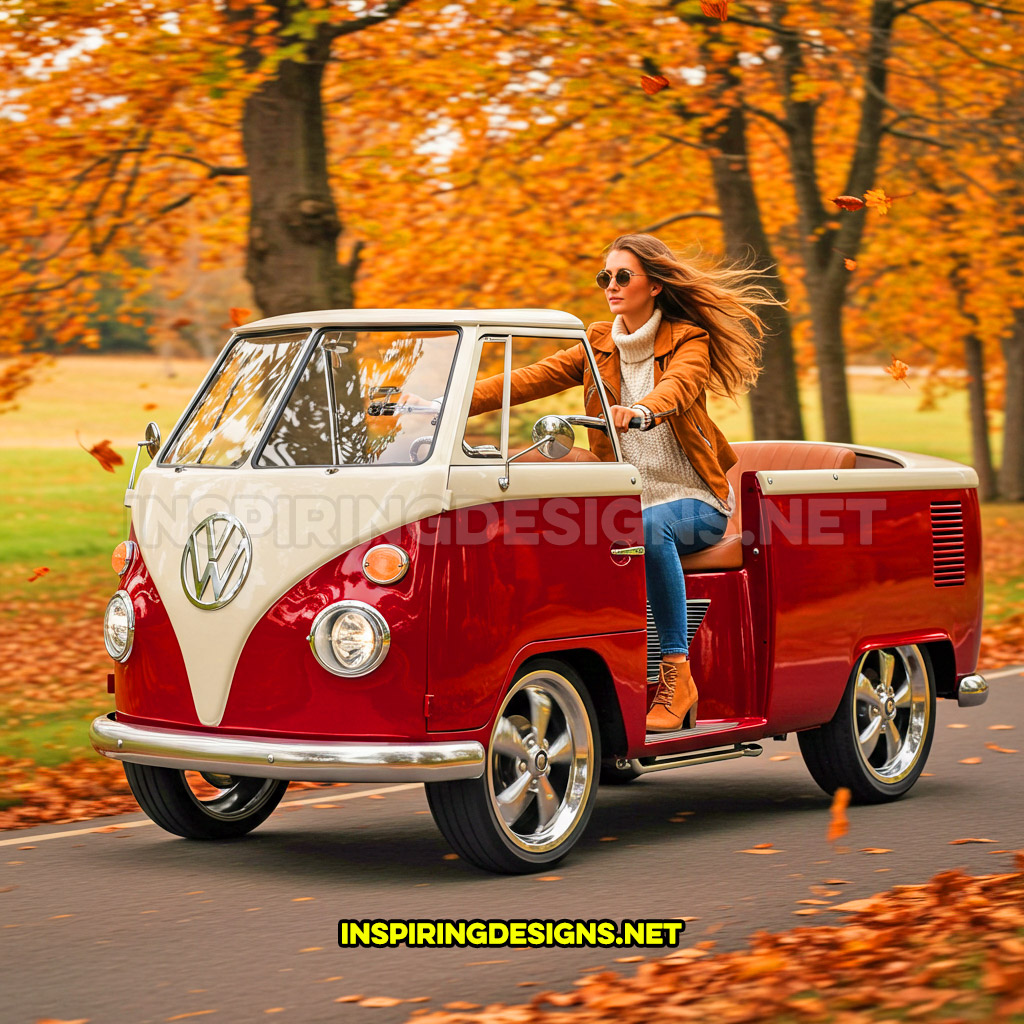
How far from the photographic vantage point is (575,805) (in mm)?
6918

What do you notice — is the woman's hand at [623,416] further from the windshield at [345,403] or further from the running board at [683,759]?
the running board at [683,759]

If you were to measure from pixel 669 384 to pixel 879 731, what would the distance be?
2.44 meters

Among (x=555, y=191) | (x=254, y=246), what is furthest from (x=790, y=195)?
(x=254, y=246)

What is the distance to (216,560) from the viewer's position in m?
6.61

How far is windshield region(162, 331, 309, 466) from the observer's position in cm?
700

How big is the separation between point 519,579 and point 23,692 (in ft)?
23.8

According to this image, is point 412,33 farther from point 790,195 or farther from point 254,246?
point 790,195

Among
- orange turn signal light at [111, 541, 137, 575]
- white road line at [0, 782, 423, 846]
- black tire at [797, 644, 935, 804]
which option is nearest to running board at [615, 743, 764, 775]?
black tire at [797, 644, 935, 804]

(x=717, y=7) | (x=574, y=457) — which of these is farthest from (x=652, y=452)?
(x=717, y=7)

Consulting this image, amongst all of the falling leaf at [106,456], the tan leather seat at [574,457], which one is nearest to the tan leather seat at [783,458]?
the tan leather seat at [574,457]

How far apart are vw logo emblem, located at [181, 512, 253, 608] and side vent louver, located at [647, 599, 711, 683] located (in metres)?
2.00

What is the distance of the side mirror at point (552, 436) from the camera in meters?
6.41

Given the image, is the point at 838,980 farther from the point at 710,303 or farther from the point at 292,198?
the point at 292,198

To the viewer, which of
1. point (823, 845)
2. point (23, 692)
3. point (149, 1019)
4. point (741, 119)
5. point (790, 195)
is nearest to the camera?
point (149, 1019)
